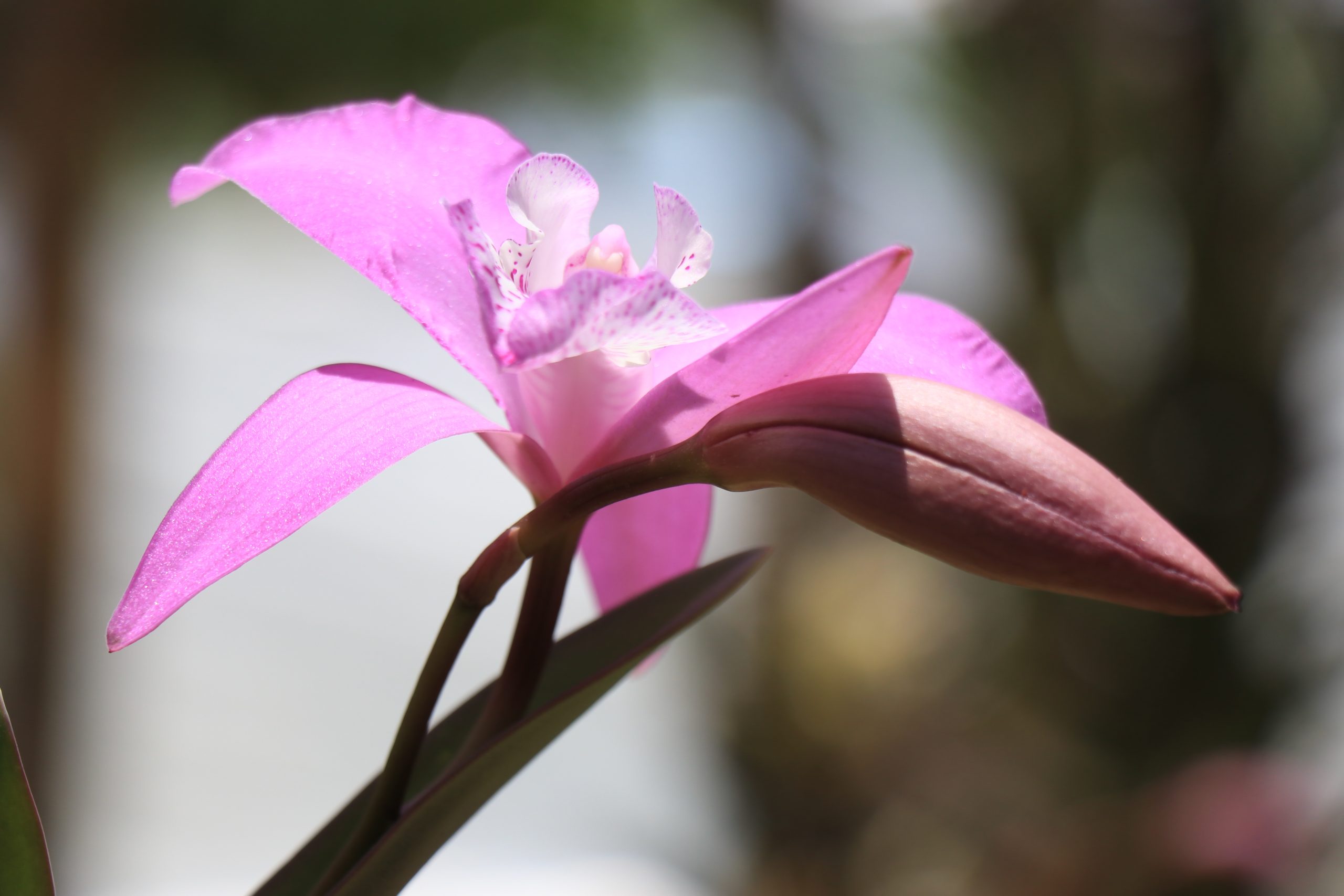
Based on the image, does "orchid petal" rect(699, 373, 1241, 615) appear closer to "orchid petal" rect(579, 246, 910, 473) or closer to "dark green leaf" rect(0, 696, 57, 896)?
"orchid petal" rect(579, 246, 910, 473)

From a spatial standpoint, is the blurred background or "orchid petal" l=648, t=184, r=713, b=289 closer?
"orchid petal" l=648, t=184, r=713, b=289

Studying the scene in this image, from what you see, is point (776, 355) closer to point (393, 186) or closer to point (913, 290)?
point (393, 186)

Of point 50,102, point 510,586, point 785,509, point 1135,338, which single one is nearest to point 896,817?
point 785,509

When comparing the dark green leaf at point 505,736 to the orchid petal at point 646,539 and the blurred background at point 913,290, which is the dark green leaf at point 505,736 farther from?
the blurred background at point 913,290

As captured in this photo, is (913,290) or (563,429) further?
(913,290)

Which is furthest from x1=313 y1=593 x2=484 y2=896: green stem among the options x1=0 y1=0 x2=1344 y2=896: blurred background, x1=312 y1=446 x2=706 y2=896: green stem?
x1=0 y1=0 x2=1344 y2=896: blurred background

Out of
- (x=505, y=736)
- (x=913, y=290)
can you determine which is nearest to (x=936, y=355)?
(x=505, y=736)
